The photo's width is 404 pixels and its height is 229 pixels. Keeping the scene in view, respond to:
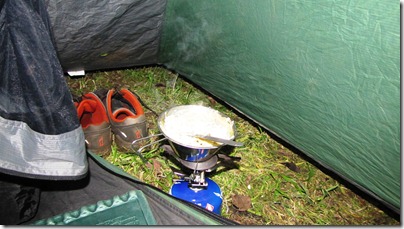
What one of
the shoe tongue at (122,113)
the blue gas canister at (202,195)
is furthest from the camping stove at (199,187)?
the shoe tongue at (122,113)

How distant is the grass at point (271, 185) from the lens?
5.24 ft

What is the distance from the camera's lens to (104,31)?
→ 72.6 inches

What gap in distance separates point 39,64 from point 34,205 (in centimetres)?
59

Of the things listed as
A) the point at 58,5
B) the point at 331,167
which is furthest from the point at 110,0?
the point at 331,167

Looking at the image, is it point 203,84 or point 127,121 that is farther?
point 203,84

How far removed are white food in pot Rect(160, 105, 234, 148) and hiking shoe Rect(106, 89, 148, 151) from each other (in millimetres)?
297

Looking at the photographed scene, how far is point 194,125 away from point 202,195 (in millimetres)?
291

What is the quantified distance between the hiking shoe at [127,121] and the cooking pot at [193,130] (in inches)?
10.7

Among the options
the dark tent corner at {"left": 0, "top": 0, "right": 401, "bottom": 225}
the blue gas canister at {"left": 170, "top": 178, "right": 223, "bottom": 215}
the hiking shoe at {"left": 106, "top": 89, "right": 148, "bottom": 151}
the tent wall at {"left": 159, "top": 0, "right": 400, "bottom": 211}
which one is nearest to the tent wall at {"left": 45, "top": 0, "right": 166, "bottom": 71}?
the dark tent corner at {"left": 0, "top": 0, "right": 401, "bottom": 225}

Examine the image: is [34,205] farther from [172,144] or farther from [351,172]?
[351,172]

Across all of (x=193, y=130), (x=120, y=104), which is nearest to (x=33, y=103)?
(x=193, y=130)

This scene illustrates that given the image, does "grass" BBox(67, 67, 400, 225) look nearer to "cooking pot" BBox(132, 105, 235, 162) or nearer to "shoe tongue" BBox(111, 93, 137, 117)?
"shoe tongue" BBox(111, 93, 137, 117)

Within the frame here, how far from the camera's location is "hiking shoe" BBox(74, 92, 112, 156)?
1.65 meters

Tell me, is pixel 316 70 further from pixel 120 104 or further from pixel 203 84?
pixel 120 104
